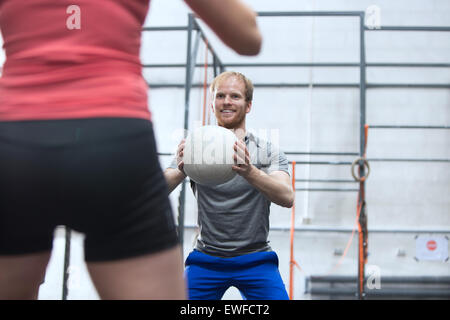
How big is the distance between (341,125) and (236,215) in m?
3.49

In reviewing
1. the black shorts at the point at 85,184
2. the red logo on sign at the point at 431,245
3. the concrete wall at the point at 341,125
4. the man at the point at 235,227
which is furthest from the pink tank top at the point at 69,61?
the red logo on sign at the point at 431,245

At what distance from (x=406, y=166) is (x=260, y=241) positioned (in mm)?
3623

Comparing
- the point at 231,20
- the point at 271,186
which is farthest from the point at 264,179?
the point at 231,20

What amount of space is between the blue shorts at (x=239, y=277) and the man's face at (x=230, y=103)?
1.85 ft

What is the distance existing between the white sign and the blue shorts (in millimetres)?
3466

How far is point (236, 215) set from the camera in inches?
72.4

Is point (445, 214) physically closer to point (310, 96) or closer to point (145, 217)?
point (310, 96)

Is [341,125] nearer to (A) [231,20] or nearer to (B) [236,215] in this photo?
(B) [236,215]

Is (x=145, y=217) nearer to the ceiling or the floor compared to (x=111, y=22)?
nearer to the floor

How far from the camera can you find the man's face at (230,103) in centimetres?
189

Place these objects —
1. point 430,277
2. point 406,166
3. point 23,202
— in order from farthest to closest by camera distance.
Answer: point 406,166
point 430,277
point 23,202

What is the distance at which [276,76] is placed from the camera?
5195 millimetres

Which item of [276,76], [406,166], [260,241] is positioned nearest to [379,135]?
[406,166]

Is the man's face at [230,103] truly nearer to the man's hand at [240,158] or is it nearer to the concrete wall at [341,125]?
the man's hand at [240,158]
